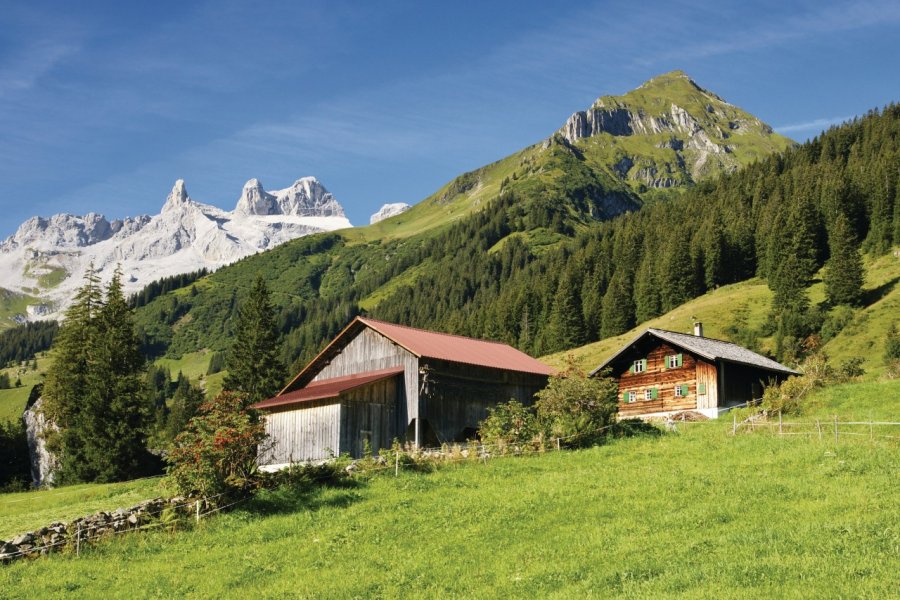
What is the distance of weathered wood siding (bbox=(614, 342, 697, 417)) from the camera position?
2248 inches

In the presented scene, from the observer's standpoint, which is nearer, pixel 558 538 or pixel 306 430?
pixel 558 538

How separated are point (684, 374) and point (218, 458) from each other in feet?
132

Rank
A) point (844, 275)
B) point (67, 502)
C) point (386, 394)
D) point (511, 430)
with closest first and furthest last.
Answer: point (511, 430) < point (67, 502) < point (386, 394) < point (844, 275)

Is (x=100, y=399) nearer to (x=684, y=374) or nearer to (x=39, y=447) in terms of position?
(x=39, y=447)

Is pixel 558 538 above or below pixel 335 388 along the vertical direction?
below

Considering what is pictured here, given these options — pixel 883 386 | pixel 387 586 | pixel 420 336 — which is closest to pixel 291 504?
pixel 387 586

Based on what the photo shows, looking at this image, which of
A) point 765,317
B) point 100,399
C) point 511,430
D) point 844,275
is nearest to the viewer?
point 511,430

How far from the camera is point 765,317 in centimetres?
10156

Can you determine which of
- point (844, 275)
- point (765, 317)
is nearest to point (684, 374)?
point (765, 317)

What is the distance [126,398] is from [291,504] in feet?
107

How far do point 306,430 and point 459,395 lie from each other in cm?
992

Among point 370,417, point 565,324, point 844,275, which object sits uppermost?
point 844,275

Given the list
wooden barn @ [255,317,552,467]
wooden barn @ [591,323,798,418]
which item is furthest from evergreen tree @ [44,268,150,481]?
wooden barn @ [591,323,798,418]

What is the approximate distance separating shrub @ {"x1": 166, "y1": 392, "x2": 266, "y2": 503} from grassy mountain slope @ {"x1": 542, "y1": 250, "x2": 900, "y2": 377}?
56313 mm
